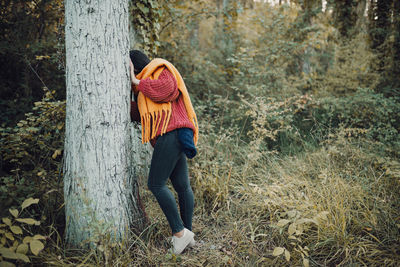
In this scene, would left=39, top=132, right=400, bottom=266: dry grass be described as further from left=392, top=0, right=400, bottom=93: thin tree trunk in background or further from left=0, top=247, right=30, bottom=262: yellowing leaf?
left=392, top=0, right=400, bottom=93: thin tree trunk in background

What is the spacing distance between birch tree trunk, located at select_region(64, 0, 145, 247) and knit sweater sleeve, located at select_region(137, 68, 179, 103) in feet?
0.82

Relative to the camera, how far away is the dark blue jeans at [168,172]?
6.86 ft

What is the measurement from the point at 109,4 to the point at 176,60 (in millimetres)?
4161

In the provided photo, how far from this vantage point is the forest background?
2.18 m

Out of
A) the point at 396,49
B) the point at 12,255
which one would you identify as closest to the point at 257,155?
the point at 12,255

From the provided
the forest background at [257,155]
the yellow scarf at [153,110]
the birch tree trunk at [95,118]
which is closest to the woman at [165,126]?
the yellow scarf at [153,110]

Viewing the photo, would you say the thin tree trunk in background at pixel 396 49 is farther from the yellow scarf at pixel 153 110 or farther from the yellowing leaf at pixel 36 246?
the yellowing leaf at pixel 36 246

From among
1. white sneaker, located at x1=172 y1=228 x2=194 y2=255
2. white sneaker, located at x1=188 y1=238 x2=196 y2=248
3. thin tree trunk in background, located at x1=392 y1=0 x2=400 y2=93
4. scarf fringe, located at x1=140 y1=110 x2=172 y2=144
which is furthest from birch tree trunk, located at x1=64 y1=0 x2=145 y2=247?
thin tree trunk in background, located at x1=392 y1=0 x2=400 y2=93

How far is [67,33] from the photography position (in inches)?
79.4

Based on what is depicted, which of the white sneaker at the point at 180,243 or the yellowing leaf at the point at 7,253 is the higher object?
A: the yellowing leaf at the point at 7,253

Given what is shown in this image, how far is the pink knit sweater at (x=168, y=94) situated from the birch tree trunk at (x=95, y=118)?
0.27 metres

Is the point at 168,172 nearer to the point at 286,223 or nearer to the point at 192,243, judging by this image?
the point at 192,243

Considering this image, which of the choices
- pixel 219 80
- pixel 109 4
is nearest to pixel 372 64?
pixel 219 80

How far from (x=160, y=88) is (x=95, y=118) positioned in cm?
59
